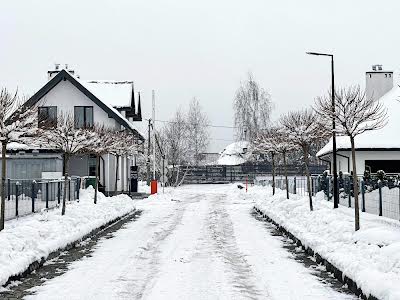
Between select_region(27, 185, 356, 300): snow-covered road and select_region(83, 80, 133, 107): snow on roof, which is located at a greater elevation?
select_region(83, 80, 133, 107): snow on roof

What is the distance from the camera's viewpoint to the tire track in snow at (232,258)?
8.30 metres

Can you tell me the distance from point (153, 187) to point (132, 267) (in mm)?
26387

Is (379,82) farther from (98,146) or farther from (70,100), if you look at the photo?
(98,146)

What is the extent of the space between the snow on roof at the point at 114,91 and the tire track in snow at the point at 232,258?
21.0 meters

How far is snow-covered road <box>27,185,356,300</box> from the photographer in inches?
318

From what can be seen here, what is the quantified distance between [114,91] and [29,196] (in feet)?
77.7

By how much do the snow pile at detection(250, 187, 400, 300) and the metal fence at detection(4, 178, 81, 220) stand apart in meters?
7.52

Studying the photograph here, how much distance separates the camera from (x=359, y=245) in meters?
10.1

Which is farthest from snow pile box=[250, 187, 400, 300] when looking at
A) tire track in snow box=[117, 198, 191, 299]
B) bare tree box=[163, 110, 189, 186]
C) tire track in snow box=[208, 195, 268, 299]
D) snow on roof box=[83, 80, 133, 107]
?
bare tree box=[163, 110, 189, 186]

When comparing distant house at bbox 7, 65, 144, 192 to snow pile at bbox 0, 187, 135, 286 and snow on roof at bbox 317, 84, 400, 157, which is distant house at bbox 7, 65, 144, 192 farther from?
snow pile at bbox 0, 187, 135, 286

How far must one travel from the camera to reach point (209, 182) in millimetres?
66000

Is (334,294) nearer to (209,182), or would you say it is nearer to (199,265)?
(199,265)

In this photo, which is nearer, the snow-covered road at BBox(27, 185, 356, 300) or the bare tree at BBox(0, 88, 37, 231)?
the snow-covered road at BBox(27, 185, 356, 300)

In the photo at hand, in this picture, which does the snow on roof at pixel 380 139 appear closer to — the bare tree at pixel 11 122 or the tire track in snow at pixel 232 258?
Answer: the tire track in snow at pixel 232 258
